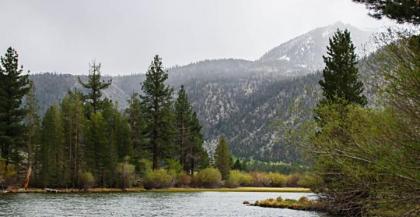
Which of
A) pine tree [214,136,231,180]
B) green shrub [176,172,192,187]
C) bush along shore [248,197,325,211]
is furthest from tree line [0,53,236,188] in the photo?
bush along shore [248,197,325,211]

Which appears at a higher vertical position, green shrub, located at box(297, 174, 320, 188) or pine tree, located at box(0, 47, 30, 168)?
pine tree, located at box(0, 47, 30, 168)

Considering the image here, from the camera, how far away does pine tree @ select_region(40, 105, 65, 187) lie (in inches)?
2768

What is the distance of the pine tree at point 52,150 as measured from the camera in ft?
231

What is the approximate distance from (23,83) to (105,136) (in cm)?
1309

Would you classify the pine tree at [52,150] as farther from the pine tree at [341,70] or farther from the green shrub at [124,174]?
the pine tree at [341,70]

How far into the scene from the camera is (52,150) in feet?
236

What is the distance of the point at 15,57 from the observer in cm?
7206

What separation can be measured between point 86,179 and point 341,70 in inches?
1523

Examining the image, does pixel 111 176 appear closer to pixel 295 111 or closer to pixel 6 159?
pixel 6 159

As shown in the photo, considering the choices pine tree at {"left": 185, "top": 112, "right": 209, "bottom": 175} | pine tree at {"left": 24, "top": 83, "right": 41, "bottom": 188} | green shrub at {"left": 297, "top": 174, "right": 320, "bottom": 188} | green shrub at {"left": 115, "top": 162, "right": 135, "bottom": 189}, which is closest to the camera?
green shrub at {"left": 297, "top": 174, "right": 320, "bottom": 188}

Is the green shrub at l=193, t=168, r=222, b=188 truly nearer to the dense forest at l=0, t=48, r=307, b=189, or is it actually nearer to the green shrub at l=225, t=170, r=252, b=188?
the dense forest at l=0, t=48, r=307, b=189

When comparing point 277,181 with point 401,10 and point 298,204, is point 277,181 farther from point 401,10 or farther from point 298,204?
point 401,10

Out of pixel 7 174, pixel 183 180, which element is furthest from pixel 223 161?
pixel 7 174

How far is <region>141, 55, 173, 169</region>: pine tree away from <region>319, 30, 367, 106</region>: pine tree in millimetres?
37435
